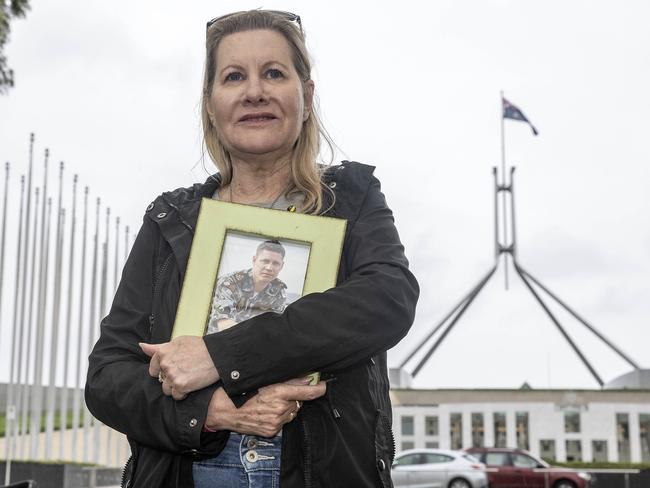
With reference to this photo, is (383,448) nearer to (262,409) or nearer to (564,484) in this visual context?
(262,409)

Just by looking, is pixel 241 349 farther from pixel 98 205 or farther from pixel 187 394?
pixel 98 205

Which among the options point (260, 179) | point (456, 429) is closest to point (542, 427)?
point (456, 429)

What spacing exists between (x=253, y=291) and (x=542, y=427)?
83.9 ft

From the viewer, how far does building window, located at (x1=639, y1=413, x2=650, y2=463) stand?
25.7m

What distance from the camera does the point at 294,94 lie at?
66.5 inches

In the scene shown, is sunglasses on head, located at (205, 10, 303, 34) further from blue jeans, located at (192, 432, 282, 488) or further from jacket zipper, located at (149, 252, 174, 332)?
blue jeans, located at (192, 432, 282, 488)

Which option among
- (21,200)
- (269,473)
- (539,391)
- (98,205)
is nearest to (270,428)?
(269,473)

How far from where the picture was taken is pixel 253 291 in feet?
4.92

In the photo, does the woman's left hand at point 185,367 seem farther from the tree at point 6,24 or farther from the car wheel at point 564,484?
the car wheel at point 564,484

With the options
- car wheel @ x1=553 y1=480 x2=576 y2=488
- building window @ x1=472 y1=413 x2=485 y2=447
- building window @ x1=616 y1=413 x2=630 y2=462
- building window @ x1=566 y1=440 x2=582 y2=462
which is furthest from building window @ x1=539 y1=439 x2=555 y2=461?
car wheel @ x1=553 y1=480 x2=576 y2=488

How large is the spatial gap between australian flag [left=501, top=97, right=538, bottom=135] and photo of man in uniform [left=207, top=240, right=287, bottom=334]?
3210 centimetres

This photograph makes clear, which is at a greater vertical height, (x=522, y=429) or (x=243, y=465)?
(x=243, y=465)

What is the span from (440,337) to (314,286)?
34.3 metres

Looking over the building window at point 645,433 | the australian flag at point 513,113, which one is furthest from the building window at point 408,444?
the australian flag at point 513,113
